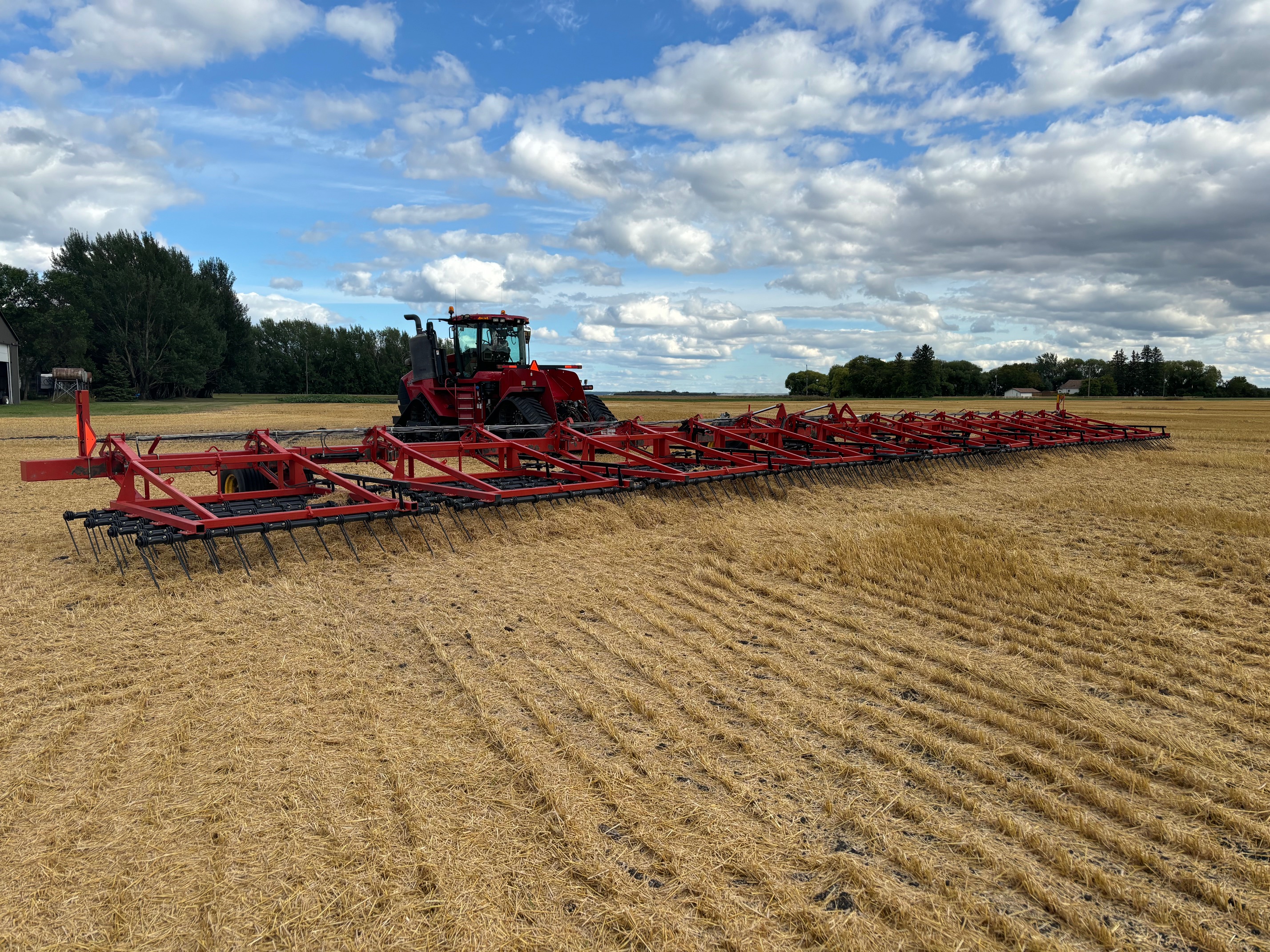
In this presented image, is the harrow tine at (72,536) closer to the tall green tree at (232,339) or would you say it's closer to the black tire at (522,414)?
the black tire at (522,414)

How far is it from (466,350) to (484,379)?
0.76 meters

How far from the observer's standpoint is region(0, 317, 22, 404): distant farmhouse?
3444cm

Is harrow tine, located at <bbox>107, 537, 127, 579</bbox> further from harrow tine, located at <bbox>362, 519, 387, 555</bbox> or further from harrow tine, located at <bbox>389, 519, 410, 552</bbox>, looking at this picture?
harrow tine, located at <bbox>389, 519, 410, 552</bbox>

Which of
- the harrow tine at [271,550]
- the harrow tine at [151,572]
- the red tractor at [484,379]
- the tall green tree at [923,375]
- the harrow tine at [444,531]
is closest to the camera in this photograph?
the harrow tine at [151,572]

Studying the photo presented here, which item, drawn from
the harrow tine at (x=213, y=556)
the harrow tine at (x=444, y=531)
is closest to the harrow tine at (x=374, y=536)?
the harrow tine at (x=444, y=531)

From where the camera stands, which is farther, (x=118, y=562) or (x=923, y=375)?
(x=923, y=375)

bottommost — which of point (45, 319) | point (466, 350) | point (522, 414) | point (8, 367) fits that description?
point (522, 414)

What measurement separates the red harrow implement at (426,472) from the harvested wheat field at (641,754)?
381 mm

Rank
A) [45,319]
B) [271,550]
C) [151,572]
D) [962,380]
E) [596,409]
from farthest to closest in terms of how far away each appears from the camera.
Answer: [962,380] → [45,319] → [596,409] → [271,550] → [151,572]

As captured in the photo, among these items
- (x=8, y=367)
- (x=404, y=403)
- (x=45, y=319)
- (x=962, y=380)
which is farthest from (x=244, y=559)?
(x=962, y=380)

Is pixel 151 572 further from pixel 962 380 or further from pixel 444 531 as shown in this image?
pixel 962 380

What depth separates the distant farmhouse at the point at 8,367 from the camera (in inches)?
1356

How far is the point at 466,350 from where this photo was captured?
11.5m

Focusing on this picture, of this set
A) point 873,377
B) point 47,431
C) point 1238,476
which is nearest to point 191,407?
point 47,431
